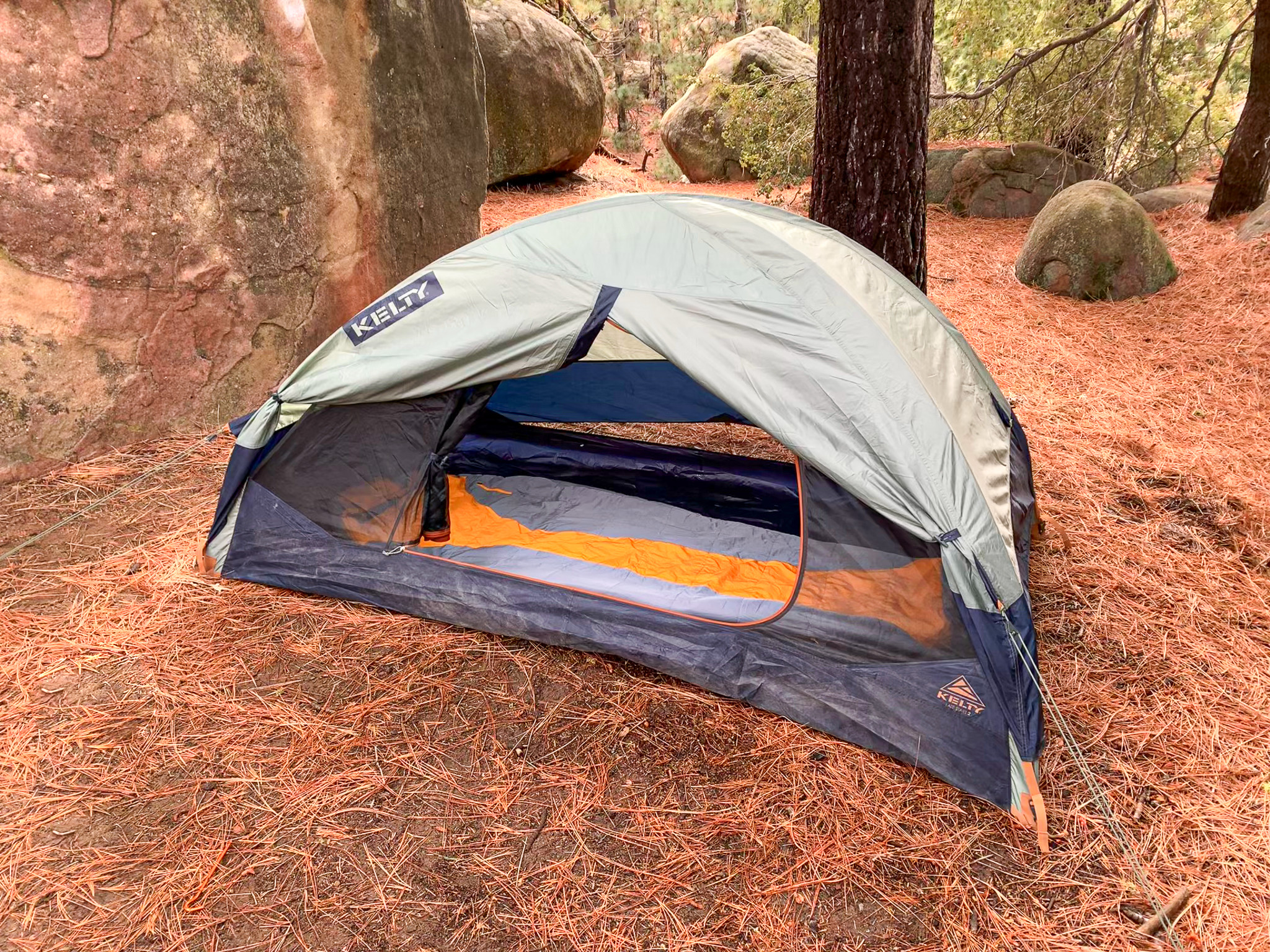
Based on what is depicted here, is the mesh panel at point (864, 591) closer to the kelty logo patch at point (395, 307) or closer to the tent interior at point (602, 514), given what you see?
the tent interior at point (602, 514)

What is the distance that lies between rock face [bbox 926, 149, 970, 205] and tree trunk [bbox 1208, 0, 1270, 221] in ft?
7.81

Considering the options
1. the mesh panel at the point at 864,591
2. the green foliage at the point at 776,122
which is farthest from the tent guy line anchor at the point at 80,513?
the green foliage at the point at 776,122

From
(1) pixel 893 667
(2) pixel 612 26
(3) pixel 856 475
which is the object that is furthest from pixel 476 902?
(2) pixel 612 26

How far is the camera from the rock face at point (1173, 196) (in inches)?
276

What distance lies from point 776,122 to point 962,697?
5326 mm

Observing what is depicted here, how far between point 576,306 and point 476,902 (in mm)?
1715

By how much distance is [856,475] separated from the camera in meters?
2.18

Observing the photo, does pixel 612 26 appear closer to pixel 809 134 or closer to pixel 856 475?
pixel 809 134

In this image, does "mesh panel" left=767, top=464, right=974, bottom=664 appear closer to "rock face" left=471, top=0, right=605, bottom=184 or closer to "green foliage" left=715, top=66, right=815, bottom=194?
"green foliage" left=715, top=66, right=815, bottom=194

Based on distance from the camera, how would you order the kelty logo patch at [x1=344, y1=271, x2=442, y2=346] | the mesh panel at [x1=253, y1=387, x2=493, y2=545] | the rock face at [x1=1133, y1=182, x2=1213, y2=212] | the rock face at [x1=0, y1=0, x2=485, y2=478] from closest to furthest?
1. the kelty logo patch at [x1=344, y1=271, x2=442, y2=346]
2. the mesh panel at [x1=253, y1=387, x2=493, y2=545]
3. the rock face at [x1=0, y1=0, x2=485, y2=478]
4. the rock face at [x1=1133, y1=182, x2=1213, y2=212]

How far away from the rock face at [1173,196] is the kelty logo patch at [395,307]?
6.91m

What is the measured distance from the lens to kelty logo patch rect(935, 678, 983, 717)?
207cm

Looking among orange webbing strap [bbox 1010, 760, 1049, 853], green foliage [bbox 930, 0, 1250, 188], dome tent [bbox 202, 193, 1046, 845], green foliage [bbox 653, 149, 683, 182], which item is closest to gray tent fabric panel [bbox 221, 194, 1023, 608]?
dome tent [bbox 202, 193, 1046, 845]

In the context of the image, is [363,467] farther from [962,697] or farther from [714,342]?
[962,697]
